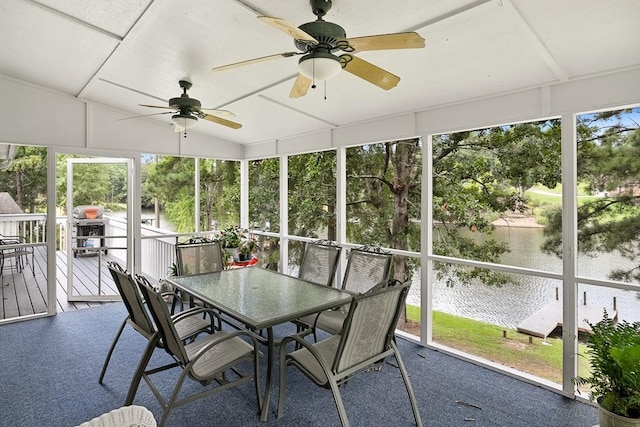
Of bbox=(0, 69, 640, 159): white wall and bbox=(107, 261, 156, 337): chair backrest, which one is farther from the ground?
bbox=(0, 69, 640, 159): white wall

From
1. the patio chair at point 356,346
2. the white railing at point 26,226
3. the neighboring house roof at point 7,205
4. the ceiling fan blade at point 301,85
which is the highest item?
the ceiling fan blade at point 301,85

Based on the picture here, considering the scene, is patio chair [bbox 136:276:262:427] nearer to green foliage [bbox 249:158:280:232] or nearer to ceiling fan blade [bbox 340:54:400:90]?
ceiling fan blade [bbox 340:54:400:90]

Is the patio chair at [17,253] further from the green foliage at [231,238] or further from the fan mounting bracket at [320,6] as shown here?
the fan mounting bracket at [320,6]

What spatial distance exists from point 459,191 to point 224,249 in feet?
11.6

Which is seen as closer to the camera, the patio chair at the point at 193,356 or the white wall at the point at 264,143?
the patio chair at the point at 193,356

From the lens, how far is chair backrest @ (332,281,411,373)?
1945 mm

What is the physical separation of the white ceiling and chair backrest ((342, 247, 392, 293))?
63.0 inches

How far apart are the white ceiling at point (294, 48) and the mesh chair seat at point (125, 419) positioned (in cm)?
229

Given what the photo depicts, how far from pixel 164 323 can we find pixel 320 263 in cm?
196

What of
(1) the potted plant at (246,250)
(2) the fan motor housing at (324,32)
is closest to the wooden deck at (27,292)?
(1) the potted plant at (246,250)

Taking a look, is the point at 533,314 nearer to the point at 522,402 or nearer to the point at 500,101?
the point at 522,402

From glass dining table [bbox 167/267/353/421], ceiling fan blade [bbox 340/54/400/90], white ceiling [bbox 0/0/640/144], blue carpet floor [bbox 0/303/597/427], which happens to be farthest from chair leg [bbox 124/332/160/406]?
white ceiling [bbox 0/0/640/144]

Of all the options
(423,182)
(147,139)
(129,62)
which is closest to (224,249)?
(147,139)

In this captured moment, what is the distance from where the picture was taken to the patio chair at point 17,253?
4.25 metres
